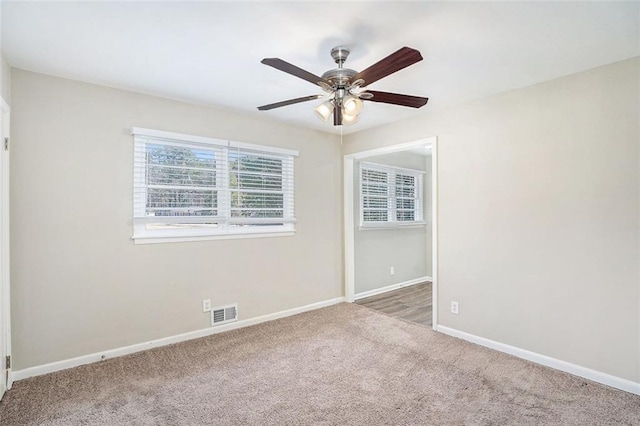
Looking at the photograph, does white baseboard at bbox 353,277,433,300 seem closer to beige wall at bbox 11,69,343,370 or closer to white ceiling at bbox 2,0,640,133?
beige wall at bbox 11,69,343,370

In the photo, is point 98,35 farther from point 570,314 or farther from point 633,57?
point 570,314

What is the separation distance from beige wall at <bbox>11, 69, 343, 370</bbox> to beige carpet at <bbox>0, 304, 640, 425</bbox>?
355 millimetres

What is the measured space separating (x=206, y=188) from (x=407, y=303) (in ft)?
10.4

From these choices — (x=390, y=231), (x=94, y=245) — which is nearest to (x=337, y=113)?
(x=94, y=245)

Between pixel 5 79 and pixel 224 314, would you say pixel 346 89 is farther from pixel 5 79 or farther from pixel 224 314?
pixel 224 314

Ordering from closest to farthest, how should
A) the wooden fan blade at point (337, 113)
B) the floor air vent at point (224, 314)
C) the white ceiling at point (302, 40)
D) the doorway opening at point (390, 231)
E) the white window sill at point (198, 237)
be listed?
the white ceiling at point (302, 40) < the wooden fan blade at point (337, 113) < the white window sill at point (198, 237) < the floor air vent at point (224, 314) < the doorway opening at point (390, 231)

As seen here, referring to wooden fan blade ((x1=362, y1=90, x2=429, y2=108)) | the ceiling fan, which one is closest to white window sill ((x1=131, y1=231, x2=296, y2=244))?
the ceiling fan

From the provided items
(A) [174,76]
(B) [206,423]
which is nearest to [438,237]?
(B) [206,423]

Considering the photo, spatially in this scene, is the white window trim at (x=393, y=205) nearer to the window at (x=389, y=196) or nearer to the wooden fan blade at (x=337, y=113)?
the window at (x=389, y=196)

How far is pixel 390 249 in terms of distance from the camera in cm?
555

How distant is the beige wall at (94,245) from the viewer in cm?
257

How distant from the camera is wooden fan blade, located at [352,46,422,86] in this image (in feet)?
5.58

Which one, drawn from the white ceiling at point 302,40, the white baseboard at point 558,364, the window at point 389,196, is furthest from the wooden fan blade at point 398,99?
the window at point 389,196

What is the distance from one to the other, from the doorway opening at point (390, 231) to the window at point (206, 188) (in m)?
1.13
